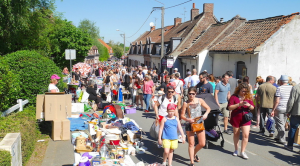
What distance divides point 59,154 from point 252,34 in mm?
16507

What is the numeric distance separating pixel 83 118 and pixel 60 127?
2.32m

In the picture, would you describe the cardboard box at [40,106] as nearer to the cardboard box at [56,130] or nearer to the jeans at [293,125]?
the cardboard box at [56,130]

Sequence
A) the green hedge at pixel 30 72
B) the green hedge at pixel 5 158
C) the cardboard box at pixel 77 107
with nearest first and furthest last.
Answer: the green hedge at pixel 5 158, the green hedge at pixel 30 72, the cardboard box at pixel 77 107

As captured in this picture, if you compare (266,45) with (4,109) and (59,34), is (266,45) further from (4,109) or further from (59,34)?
(59,34)

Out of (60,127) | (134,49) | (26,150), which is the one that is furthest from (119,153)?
(134,49)

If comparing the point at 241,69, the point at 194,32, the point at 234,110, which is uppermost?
the point at 194,32

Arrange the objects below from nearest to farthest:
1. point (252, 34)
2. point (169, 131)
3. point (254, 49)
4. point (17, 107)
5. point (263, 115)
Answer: point (169, 131)
point (17, 107)
point (263, 115)
point (254, 49)
point (252, 34)

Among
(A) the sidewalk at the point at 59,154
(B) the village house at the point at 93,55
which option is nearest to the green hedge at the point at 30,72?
(A) the sidewalk at the point at 59,154

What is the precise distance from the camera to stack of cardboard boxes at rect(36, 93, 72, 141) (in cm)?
812

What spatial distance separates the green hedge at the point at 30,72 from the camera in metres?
8.70

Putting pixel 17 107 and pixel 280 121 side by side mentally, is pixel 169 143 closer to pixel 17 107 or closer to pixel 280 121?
pixel 280 121

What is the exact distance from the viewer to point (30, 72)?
877cm

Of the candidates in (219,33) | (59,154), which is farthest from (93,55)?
(59,154)

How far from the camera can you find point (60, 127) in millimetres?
8195
